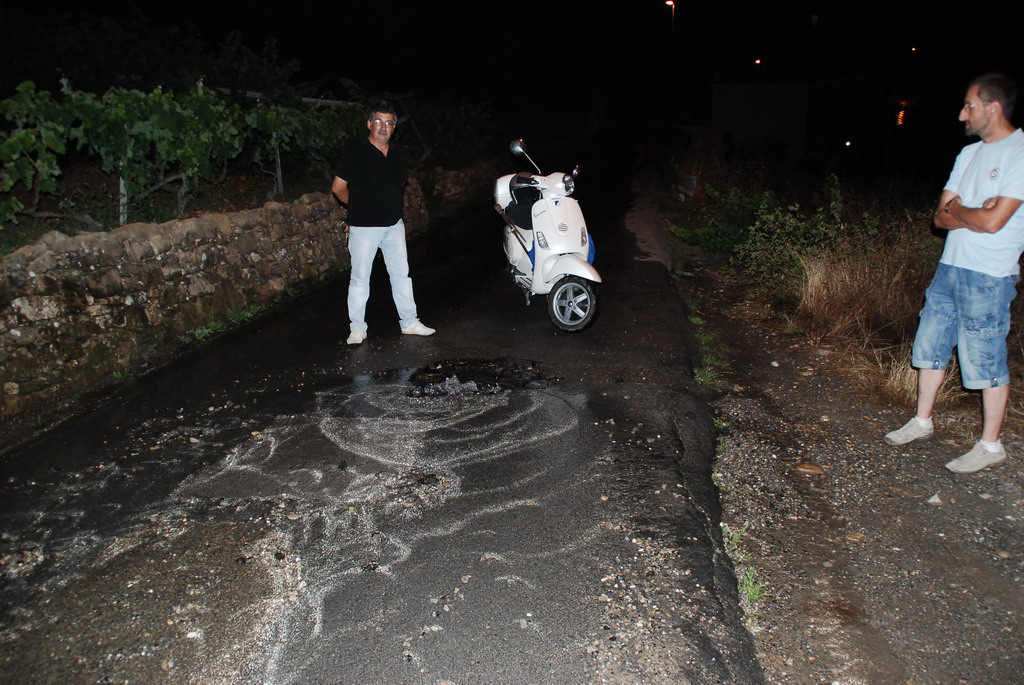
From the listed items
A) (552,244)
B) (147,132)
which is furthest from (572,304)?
(147,132)

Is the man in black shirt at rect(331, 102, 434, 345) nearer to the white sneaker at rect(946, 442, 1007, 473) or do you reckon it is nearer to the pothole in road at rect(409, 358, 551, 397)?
the pothole in road at rect(409, 358, 551, 397)

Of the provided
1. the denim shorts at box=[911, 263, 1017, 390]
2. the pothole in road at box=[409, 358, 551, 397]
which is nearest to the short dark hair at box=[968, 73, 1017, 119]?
the denim shorts at box=[911, 263, 1017, 390]

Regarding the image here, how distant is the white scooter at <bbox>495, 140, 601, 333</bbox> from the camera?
23.7ft

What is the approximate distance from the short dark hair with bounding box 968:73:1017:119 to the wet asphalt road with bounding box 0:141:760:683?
7.96ft

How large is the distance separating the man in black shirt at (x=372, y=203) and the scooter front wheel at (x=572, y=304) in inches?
53.7

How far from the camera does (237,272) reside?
832cm

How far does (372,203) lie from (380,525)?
11.5 feet

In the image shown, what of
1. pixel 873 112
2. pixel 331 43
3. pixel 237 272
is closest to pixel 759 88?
pixel 873 112

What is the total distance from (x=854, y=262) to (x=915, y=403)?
2.41 metres

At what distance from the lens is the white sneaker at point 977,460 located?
4.37 m

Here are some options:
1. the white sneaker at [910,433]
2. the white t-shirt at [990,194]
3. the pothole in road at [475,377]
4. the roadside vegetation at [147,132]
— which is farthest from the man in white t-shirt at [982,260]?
the roadside vegetation at [147,132]

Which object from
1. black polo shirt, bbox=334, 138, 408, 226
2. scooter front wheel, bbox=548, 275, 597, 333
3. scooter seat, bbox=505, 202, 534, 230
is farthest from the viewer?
scooter seat, bbox=505, 202, 534, 230

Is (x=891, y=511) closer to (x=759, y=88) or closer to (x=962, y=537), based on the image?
(x=962, y=537)

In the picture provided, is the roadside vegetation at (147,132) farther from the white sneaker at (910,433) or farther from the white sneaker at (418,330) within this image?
the white sneaker at (910,433)
